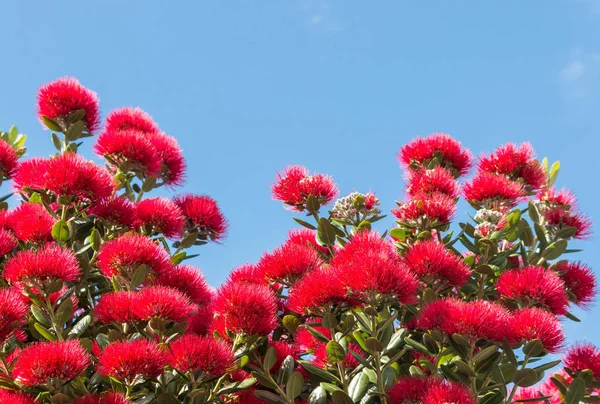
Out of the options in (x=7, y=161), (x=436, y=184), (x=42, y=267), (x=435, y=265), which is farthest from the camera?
(x=7, y=161)

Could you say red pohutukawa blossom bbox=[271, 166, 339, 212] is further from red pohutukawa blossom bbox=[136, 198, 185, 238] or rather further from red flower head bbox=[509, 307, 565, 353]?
red flower head bbox=[509, 307, 565, 353]

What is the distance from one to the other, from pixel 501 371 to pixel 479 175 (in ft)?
3.99

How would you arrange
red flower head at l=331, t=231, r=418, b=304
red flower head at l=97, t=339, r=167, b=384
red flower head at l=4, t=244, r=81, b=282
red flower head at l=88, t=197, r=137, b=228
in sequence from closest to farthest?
1. red flower head at l=97, t=339, r=167, b=384
2. red flower head at l=331, t=231, r=418, b=304
3. red flower head at l=4, t=244, r=81, b=282
4. red flower head at l=88, t=197, r=137, b=228

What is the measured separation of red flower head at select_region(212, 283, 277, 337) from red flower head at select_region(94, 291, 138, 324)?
35 cm

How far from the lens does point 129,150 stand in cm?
412

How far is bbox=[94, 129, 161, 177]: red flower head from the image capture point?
13.5 feet

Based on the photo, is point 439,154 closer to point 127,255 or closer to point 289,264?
point 289,264

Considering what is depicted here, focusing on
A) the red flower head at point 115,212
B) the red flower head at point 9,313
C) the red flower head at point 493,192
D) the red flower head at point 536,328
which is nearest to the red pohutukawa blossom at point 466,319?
the red flower head at point 536,328

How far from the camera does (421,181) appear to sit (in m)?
3.80

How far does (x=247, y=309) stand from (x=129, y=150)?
5.02 feet

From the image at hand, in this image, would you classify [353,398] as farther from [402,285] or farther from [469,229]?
[469,229]

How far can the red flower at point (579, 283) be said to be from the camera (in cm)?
385

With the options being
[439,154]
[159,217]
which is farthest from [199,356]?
[439,154]

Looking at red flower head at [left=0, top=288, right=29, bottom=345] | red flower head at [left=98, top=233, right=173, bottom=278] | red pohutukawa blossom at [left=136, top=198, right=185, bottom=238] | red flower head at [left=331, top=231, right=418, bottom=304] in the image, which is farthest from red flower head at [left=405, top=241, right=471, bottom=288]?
red flower head at [left=0, top=288, right=29, bottom=345]
